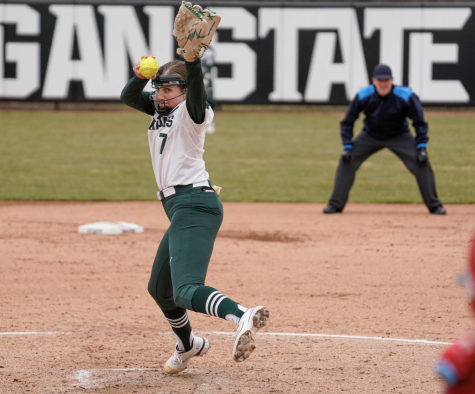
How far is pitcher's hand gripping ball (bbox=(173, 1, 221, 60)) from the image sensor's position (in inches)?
156

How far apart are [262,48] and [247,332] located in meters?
21.7

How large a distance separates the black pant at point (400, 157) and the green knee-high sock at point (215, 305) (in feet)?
23.7

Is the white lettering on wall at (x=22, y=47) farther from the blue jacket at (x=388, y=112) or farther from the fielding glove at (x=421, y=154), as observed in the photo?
the fielding glove at (x=421, y=154)

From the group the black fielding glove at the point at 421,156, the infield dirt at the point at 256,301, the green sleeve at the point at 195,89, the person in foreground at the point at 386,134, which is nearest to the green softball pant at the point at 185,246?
the green sleeve at the point at 195,89

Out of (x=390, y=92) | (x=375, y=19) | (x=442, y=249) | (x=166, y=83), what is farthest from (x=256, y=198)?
(x=375, y=19)

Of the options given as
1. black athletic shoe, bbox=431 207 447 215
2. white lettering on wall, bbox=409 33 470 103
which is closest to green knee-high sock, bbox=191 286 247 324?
black athletic shoe, bbox=431 207 447 215

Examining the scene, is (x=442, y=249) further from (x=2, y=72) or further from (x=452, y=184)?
(x=2, y=72)

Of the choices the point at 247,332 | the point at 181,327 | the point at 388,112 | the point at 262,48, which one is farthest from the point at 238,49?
the point at 247,332

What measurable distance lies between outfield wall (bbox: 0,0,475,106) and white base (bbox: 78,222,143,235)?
607 inches

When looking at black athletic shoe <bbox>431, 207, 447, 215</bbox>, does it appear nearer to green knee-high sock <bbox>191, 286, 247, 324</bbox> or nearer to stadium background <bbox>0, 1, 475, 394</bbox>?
stadium background <bbox>0, 1, 475, 394</bbox>

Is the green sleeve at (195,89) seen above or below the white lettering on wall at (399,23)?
above

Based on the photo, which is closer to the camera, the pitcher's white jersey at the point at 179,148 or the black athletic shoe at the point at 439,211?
the pitcher's white jersey at the point at 179,148

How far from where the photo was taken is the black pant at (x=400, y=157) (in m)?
10.8

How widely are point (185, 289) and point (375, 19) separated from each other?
21.6m
